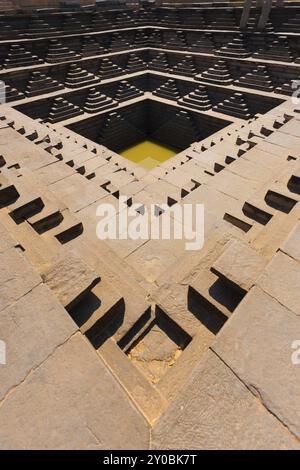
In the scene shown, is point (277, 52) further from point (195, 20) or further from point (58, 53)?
point (58, 53)

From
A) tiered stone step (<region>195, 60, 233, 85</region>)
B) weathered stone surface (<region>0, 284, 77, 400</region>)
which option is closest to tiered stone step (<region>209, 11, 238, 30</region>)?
tiered stone step (<region>195, 60, 233, 85</region>)

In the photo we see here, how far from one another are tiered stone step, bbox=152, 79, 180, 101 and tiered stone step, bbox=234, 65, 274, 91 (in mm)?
3284

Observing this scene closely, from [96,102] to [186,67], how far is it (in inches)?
243

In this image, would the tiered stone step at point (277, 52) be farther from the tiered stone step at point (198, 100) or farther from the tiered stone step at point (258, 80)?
the tiered stone step at point (198, 100)

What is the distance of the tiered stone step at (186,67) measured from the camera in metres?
15.6

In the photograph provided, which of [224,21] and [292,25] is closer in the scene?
[292,25]

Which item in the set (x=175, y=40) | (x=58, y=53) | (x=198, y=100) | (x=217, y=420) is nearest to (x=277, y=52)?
(x=198, y=100)

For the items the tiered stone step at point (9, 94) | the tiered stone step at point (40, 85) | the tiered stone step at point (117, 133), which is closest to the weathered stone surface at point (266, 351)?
the tiered stone step at point (117, 133)

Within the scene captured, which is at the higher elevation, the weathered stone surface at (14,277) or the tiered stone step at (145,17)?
the tiered stone step at (145,17)

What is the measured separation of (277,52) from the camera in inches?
544

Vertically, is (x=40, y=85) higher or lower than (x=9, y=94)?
higher

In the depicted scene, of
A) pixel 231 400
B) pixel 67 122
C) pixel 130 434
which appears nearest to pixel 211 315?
pixel 231 400

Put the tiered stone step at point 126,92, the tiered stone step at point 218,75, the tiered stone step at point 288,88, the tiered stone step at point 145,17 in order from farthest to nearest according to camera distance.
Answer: the tiered stone step at point 145,17 < the tiered stone step at point 126,92 < the tiered stone step at point 218,75 < the tiered stone step at point 288,88

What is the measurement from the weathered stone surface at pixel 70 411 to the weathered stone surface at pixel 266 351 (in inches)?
40.3
